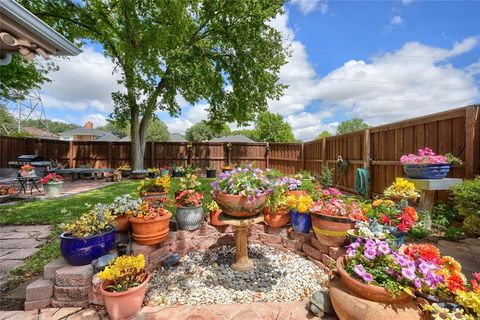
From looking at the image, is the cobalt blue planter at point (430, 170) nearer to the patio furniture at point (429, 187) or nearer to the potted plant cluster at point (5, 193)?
the patio furniture at point (429, 187)

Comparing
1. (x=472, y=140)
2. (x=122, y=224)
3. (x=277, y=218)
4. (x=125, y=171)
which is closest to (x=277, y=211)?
(x=277, y=218)

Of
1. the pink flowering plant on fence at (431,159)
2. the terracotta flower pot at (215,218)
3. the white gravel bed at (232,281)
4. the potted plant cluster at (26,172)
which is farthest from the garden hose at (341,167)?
the potted plant cluster at (26,172)

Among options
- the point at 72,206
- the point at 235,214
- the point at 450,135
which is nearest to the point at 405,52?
the point at 450,135

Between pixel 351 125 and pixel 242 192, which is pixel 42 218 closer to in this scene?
pixel 242 192

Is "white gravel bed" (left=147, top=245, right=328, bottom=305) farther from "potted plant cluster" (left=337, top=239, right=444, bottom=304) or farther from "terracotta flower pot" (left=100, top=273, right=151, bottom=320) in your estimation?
"potted plant cluster" (left=337, top=239, right=444, bottom=304)

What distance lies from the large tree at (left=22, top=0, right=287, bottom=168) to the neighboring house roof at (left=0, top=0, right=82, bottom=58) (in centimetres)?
607

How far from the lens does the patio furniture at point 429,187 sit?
9.50ft

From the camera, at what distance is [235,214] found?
7.04 feet

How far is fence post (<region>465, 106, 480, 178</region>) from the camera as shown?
295cm

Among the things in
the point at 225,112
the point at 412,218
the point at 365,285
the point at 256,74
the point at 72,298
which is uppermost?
the point at 256,74

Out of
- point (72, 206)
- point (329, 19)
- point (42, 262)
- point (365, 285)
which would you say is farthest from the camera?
point (329, 19)

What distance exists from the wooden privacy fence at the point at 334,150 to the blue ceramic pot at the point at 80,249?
4509mm

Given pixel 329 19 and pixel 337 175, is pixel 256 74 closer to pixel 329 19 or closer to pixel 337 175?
pixel 329 19

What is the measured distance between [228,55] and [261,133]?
19422 millimetres
